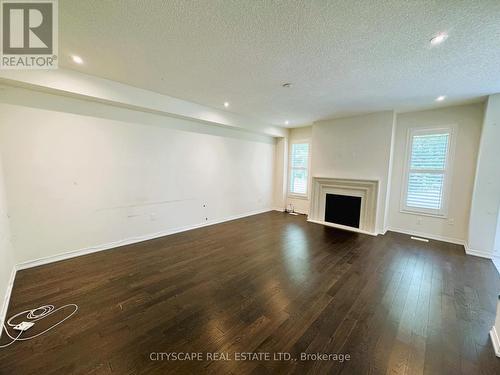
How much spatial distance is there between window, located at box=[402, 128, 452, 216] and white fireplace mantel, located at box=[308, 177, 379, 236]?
2.54 ft

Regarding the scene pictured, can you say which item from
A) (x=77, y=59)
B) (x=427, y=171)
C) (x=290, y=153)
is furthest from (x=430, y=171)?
(x=77, y=59)

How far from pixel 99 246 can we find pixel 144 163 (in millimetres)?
1621

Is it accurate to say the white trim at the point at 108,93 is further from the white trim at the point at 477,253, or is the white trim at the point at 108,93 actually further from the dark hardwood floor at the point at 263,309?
the white trim at the point at 477,253

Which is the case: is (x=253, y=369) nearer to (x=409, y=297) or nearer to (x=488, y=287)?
(x=409, y=297)

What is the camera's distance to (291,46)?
215 cm

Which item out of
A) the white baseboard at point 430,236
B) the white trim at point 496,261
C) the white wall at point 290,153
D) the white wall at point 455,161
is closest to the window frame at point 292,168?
the white wall at point 290,153

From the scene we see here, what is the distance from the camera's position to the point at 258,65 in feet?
8.46

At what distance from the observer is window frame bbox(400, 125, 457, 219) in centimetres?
407

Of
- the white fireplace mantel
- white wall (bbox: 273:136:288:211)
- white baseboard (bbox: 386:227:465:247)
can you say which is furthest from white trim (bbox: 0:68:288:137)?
white baseboard (bbox: 386:227:465:247)

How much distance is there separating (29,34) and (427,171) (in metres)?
6.54

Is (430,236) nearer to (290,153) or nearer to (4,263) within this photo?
(290,153)

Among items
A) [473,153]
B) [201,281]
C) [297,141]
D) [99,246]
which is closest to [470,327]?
[201,281]

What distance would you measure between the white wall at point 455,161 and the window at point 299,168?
2395mm

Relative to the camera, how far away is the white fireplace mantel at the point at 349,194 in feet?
15.2
